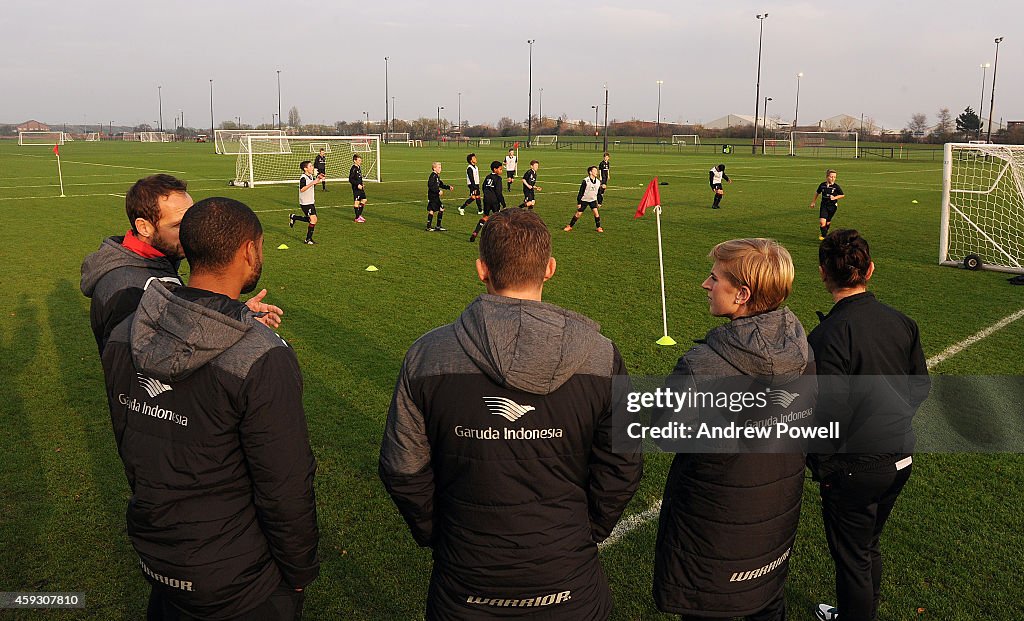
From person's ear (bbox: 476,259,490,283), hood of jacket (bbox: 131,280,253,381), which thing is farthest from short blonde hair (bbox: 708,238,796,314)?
hood of jacket (bbox: 131,280,253,381)

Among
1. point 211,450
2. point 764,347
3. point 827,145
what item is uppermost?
point 827,145

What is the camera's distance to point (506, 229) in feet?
7.91

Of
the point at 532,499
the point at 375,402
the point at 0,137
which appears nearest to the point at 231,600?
the point at 532,499

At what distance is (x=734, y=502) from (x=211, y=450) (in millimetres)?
1847

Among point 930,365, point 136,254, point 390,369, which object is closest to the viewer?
point 136,254

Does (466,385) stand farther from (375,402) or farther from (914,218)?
(914,218)

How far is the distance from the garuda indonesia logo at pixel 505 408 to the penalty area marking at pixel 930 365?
1855 millimetres

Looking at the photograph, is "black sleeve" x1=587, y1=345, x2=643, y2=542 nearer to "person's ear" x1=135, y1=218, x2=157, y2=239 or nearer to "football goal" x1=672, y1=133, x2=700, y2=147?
"person's ear" x1=135, y1=218, x2=157, y2=239

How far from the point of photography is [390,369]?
7.96 m

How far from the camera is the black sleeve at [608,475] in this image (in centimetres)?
247

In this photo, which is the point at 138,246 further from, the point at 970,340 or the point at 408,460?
the point at 970,340

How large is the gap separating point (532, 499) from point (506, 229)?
869 millimetres

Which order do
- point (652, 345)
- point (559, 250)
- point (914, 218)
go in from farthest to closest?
point (914, 218) < point (559, 250) < point (652, 345)

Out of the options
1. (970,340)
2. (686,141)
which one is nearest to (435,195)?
(970,340)
